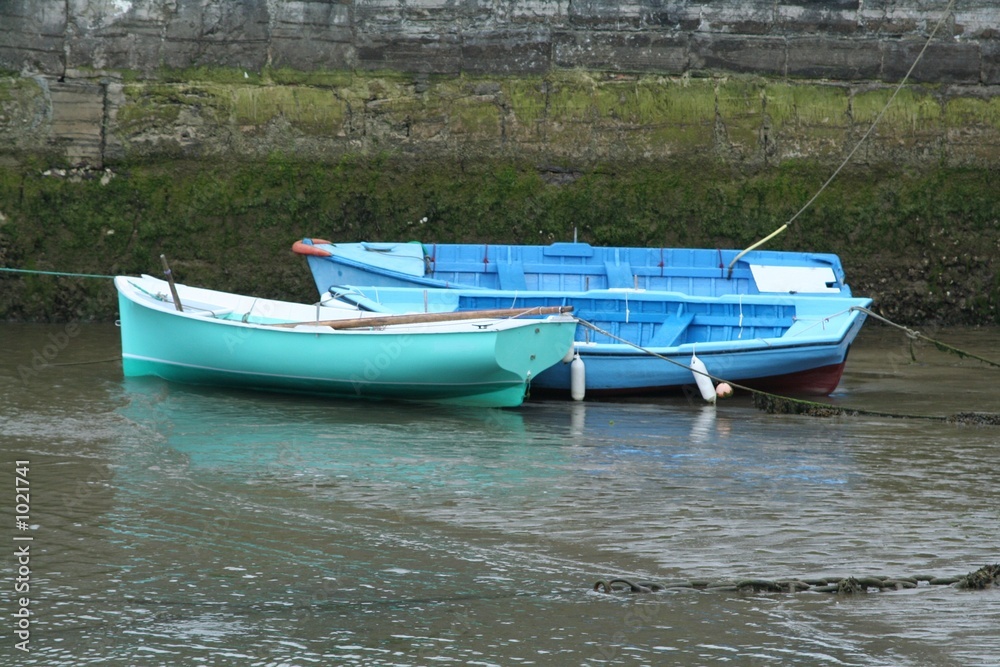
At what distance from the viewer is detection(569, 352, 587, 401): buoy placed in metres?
10.5

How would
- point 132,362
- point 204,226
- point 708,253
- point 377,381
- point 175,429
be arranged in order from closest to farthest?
point 175,429
point 377,381
point 132,362
point 708,253
point 204,226

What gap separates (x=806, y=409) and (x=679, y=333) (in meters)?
1.51

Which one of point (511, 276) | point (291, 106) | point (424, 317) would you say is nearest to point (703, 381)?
point (424, 317)

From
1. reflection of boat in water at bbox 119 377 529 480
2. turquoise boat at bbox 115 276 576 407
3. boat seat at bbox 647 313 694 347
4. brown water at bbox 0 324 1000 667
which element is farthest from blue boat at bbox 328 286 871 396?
reflection of boat in water at bbox 119 377 529 480

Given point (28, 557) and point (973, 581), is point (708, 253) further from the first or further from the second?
point (28, 557)

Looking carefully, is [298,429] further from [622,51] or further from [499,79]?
[622,51]

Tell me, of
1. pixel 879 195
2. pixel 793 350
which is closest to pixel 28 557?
pixel 793 350

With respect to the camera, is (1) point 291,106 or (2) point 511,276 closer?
(2) point 511,276

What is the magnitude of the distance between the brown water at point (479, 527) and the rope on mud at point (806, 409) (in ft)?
0.53

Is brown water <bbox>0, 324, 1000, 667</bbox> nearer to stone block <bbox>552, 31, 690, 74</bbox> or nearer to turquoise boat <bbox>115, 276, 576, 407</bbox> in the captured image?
turquoise boat <bbox>115, 276, 576, 407</bbox>

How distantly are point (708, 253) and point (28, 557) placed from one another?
7.96 m

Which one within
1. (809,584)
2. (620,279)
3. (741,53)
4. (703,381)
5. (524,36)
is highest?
(524,36)

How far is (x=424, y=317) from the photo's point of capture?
10.2 m

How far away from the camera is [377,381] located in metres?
10.1
